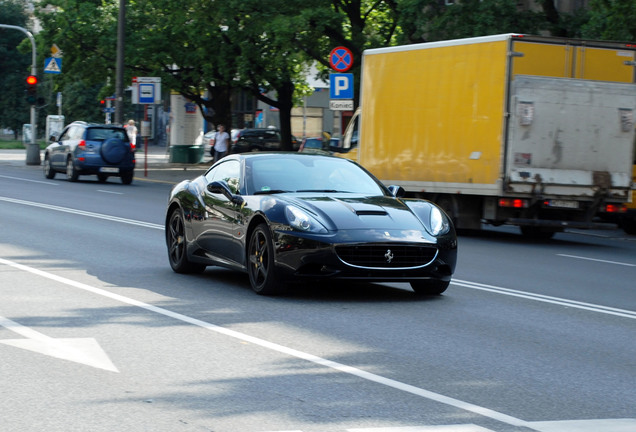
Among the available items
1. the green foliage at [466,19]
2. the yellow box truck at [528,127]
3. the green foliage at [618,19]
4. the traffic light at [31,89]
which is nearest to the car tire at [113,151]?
the green foliage at [466,19]

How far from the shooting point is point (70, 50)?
43.9 m

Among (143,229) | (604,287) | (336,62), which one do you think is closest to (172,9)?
(336,62)

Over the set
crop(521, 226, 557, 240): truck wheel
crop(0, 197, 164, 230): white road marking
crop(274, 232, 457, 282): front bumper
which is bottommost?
crop(521, 226, 557, 240): truck wheel

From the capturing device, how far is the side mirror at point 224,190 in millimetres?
10782

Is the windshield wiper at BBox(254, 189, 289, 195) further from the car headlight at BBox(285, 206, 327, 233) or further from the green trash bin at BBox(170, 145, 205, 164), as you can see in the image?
the green trash bin at BBox(170, 145, 205, 164)

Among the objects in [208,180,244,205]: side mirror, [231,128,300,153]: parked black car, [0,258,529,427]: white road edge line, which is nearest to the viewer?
[0,258,529,427]: white road edge line

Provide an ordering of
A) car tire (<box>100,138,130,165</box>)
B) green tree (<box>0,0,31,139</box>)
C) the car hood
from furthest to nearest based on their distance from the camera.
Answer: green tree (<box>0,0,31,139</box>) → car tire (<box>100,138,130,165</box>) → the car hood

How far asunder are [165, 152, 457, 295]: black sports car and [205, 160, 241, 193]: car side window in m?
0.02

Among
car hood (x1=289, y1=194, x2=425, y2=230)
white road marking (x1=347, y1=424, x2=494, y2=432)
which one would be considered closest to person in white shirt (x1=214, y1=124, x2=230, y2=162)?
car hood (x1=289, y1=194, x2=425, y2=230)

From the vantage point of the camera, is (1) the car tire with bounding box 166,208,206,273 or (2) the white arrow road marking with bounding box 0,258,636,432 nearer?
(2) the white arrow road marking with bounding box 0,258,636,432

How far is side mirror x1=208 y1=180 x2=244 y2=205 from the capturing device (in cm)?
1078

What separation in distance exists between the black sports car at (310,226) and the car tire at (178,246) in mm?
38

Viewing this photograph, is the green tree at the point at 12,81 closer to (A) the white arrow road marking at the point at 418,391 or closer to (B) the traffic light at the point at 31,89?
(B) the traffic light at the point at 31,89

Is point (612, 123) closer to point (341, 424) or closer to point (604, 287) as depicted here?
point (604, 287)
